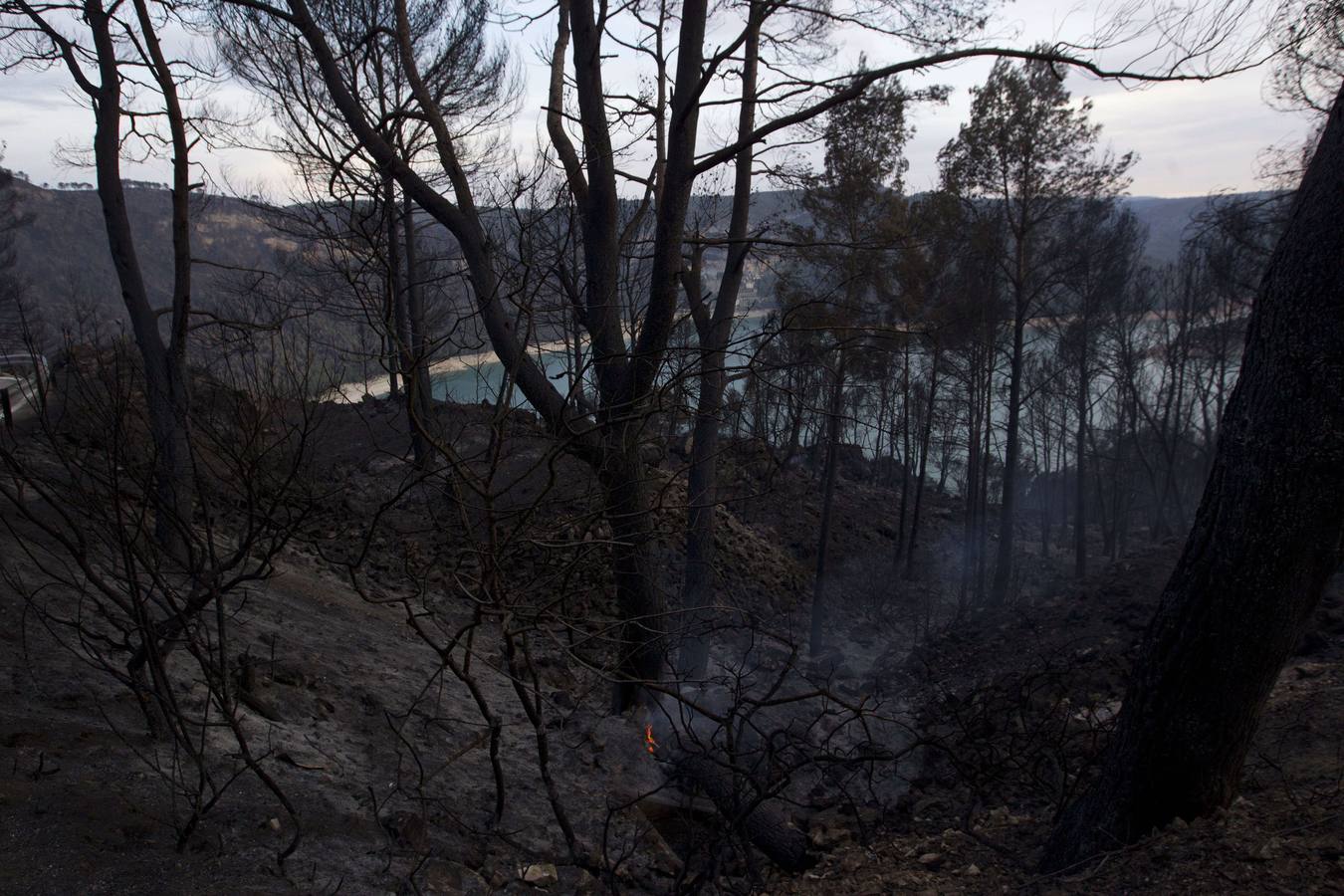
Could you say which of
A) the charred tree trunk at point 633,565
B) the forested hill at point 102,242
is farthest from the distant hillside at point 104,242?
the charred tree trunk at point 633,565

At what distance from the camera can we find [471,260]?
505cm

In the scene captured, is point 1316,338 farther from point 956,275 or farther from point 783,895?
point 956,275

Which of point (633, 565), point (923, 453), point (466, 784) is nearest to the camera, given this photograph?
point (466, 784)

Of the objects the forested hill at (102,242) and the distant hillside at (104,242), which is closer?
the forested hill at (102,242)

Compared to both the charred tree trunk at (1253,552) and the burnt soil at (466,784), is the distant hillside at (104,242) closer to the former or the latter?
the burnt soil at (466,784)

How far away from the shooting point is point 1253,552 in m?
2.98

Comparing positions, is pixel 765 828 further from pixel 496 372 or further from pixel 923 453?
pixel 923 453

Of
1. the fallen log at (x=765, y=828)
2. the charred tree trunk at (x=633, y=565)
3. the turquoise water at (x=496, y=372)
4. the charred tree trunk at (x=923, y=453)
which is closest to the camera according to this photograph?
the turquoise water at (x=496, y=372)

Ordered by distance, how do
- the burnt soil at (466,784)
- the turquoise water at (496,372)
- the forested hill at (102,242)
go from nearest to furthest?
the burnt soil at (466,784)
the turquoise water at (496,372)
the forested hill at (102,242)

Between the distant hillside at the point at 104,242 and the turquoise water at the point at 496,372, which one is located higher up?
the distant hillside at the point at 104,242

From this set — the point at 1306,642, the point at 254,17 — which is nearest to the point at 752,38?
the point at 254,17

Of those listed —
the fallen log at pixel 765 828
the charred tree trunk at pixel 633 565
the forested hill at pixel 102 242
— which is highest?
the forested hill at pixel 102 242

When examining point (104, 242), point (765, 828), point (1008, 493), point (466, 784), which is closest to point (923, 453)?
point (1008, 493)

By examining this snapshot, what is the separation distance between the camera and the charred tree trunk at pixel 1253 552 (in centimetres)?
284
